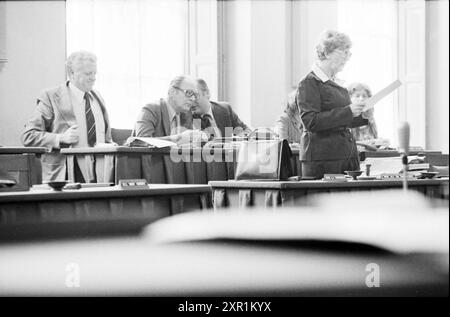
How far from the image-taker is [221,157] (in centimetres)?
424

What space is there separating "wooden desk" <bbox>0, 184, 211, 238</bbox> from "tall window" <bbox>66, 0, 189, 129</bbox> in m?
3.96

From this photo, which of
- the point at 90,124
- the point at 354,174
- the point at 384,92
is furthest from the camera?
the point at 90,124

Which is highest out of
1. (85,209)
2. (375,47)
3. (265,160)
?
(375,47)

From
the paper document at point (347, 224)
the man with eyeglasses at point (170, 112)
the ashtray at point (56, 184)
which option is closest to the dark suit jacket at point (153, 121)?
the man with eyeglasses at point (170, 112)

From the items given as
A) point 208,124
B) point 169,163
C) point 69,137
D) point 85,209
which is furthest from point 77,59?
point 85,209

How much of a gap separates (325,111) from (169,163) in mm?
1403

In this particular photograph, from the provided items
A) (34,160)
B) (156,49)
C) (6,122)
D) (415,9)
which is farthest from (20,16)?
(415,9)

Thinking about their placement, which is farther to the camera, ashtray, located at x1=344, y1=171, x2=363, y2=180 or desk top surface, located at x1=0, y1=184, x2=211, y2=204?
ashtray, located at x1=344, y1=171, x2=363, y2=180

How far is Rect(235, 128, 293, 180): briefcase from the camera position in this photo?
2.71 m

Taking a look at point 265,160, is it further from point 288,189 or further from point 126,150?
point 126,150

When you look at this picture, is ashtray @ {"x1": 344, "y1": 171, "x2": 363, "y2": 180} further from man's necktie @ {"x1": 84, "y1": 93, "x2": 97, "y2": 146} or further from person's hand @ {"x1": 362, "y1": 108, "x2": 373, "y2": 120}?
man's necktie @ {"x1": 84, "y1": 93, "x2": 97, "y2": 146}

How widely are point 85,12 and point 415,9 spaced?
3.92 metres

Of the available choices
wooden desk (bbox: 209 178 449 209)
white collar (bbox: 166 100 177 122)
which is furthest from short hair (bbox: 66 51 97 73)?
wooden desk (bbox: 209 178 449 209)

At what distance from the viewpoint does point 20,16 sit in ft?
3.30
